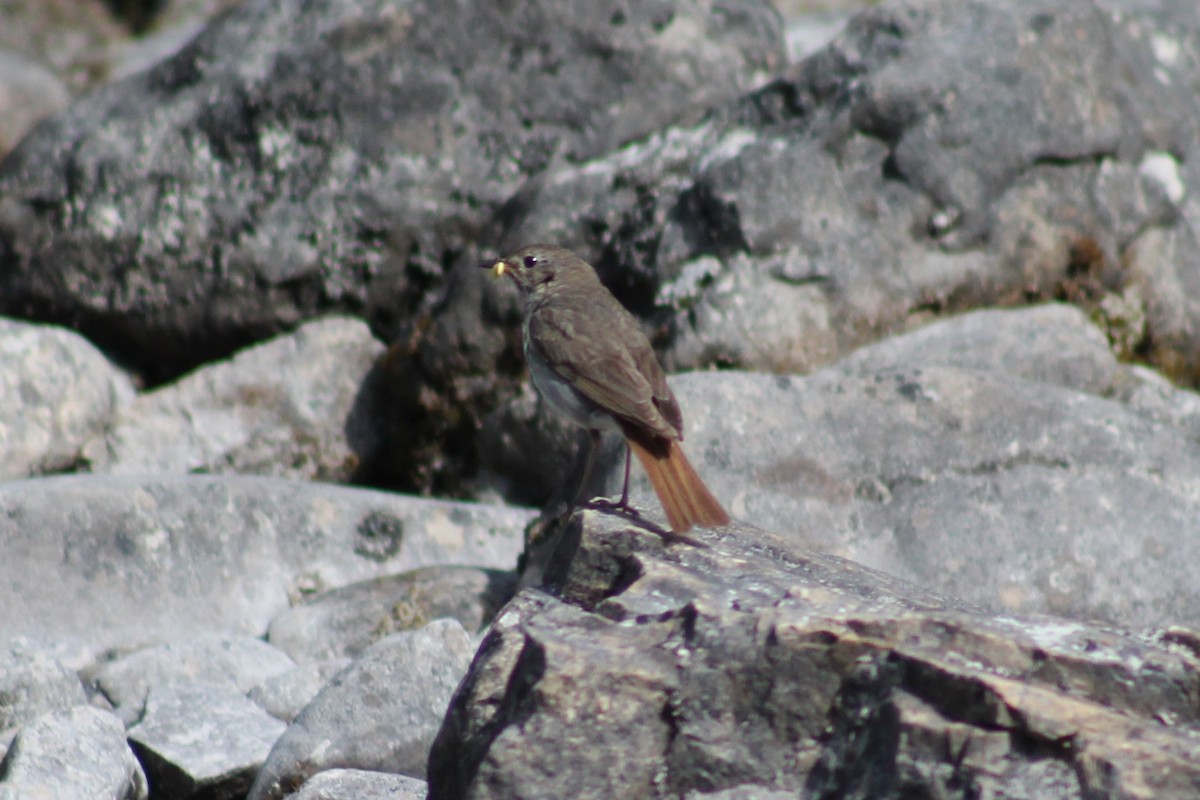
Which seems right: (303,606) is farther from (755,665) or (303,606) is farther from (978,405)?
(755,665)

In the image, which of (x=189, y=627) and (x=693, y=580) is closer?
(x=693, y=580)

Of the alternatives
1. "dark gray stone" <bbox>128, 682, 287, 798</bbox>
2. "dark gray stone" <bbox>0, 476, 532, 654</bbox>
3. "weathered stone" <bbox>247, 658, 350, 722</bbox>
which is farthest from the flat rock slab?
"dark gray stone" <bbox>0, 476, 532, 654</bbox>

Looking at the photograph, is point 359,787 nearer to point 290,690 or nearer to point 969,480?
point 290,690

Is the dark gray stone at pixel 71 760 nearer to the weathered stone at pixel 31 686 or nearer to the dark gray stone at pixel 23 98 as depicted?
the weathered stone at pixel 31 686

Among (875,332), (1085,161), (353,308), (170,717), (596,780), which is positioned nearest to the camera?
(596,780)

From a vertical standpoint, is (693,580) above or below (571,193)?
below

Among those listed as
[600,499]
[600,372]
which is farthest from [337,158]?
[600,499]

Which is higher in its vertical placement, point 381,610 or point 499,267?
point 499,267

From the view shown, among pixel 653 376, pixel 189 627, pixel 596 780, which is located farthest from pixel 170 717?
pixel 596 780
